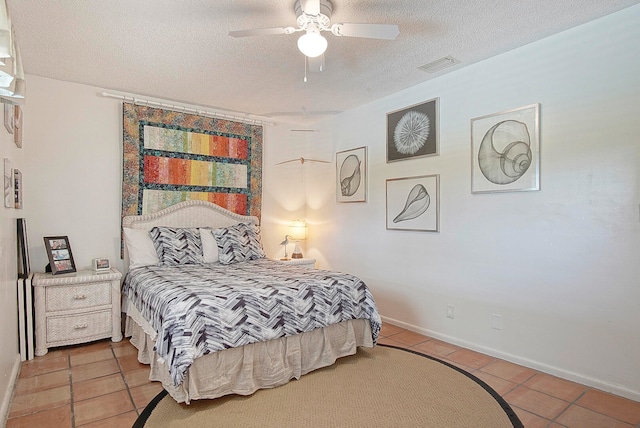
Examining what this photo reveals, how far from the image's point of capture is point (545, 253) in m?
2.74

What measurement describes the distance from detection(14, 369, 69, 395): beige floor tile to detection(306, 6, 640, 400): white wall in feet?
9.85

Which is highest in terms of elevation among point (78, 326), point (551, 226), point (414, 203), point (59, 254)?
point (414, 203)

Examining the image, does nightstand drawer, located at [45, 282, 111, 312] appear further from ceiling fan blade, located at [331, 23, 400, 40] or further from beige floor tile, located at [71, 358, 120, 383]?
ceiling fan blade, located at [331, 23, 400, 40]

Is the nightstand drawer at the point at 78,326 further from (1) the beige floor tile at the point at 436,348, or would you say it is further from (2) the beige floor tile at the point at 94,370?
(1) the beige floor tile at the point at 436,348

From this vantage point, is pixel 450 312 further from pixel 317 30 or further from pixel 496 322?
pixel 317 30

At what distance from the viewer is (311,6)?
2.05 meters

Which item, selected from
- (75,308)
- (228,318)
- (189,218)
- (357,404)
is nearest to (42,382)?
(75,308)

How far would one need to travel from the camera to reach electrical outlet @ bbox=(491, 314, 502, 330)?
9.91 ft

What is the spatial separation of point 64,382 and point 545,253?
142 inches

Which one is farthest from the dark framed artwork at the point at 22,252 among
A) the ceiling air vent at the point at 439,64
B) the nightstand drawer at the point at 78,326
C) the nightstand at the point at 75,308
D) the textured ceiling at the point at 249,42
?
the ceiling air vent at the point at 439,64

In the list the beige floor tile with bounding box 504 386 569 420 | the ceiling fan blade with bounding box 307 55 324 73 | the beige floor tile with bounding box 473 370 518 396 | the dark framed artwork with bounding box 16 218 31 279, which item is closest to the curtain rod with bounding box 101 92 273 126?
the dark framed artwork with bounding box 16 218 31 279

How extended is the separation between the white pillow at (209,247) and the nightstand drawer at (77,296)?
0.91 metres

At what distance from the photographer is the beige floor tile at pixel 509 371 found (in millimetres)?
2662

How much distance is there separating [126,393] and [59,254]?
1.70 metres
